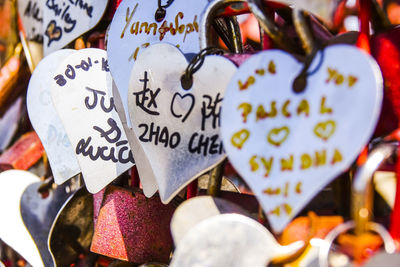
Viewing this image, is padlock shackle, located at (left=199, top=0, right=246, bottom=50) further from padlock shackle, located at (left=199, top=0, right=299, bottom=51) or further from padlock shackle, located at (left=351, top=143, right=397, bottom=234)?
padlock shackle, located at (left=351, top=143, right=397, bottom=234)

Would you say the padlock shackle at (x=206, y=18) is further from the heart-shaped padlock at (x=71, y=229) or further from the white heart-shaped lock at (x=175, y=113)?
the heart-shaped padlock at (x=71, y=229)

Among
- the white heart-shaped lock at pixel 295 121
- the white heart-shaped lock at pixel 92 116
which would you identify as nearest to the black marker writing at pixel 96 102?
the white heart-shaped lock at pixel 92 116

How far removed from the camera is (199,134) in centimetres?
39

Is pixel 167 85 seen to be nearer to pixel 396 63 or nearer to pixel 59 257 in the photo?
pixel 396 63

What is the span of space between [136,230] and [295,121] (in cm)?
26

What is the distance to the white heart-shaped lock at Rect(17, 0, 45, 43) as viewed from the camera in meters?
0.70

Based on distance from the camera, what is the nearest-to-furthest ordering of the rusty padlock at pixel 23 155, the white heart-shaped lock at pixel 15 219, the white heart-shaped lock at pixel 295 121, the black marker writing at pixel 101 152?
the white heart-shaped lock at pixel 295 121 < the black marker writing at pixel 101 152 < the white heart-shaped lock at pixel 15 219 < the rusty padlock at pixel 23 155

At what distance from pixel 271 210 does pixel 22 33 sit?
57 cm

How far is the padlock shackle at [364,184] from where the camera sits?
298 millimetres

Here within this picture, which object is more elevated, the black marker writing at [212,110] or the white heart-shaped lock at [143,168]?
the black marker writing at [212,110]

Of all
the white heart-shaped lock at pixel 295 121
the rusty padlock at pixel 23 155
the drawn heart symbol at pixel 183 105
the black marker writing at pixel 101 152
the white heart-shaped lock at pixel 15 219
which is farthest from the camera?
the rusty padlock at pixel 23 155

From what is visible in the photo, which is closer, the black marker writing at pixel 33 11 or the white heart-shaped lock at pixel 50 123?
the white heart-shaped lock at pixel 50 123

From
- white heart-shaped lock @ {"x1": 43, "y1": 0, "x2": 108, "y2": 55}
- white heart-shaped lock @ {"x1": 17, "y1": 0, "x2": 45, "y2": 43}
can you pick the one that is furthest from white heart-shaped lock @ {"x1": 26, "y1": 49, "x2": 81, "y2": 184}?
white heart-shaped lock @ {"x1": 17, "y1": 0, "x2": 45, "y2": 43}

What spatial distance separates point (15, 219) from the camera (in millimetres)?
652
